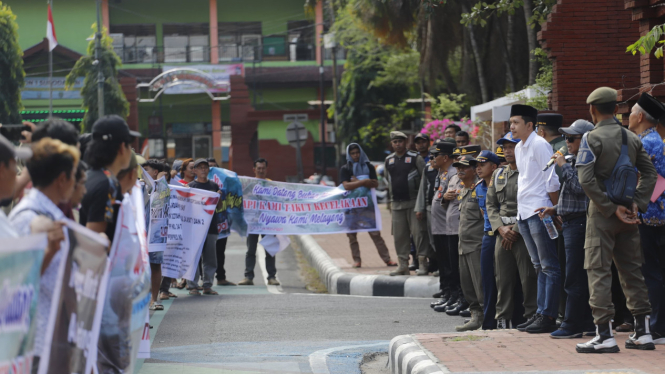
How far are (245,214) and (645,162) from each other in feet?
27.2

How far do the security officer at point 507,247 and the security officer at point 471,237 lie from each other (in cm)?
59

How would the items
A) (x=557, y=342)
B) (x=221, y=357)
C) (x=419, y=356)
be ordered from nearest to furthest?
(x=419, y=356) < (x=557, y=342) < (x=221, y=357)

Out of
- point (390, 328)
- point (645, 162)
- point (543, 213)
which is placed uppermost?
point (645, 162)

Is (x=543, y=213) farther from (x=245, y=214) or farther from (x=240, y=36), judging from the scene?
(x=240, y=36)

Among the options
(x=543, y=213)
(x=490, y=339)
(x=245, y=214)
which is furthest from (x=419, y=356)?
(x=245, y=214)

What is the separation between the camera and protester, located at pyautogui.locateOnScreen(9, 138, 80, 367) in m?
3.95

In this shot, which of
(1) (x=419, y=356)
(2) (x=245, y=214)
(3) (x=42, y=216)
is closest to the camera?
(3) (x=42, y=216)

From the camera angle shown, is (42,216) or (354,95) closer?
(42,216)

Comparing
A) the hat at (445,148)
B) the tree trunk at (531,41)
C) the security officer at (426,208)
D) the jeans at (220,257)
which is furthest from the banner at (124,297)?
the tree trunk at (531,41)

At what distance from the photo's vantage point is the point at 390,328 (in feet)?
30.4

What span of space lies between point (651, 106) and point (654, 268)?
136cm

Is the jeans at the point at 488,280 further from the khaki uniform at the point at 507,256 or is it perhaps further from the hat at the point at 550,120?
the hat at the point at 550,120

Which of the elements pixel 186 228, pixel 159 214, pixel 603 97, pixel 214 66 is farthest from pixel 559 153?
pixel 214 66

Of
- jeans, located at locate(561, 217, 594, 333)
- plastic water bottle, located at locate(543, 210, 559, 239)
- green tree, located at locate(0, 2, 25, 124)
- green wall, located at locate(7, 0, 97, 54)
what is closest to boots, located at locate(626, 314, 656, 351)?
jeans, located at locate(561, 217, 594, 333)
